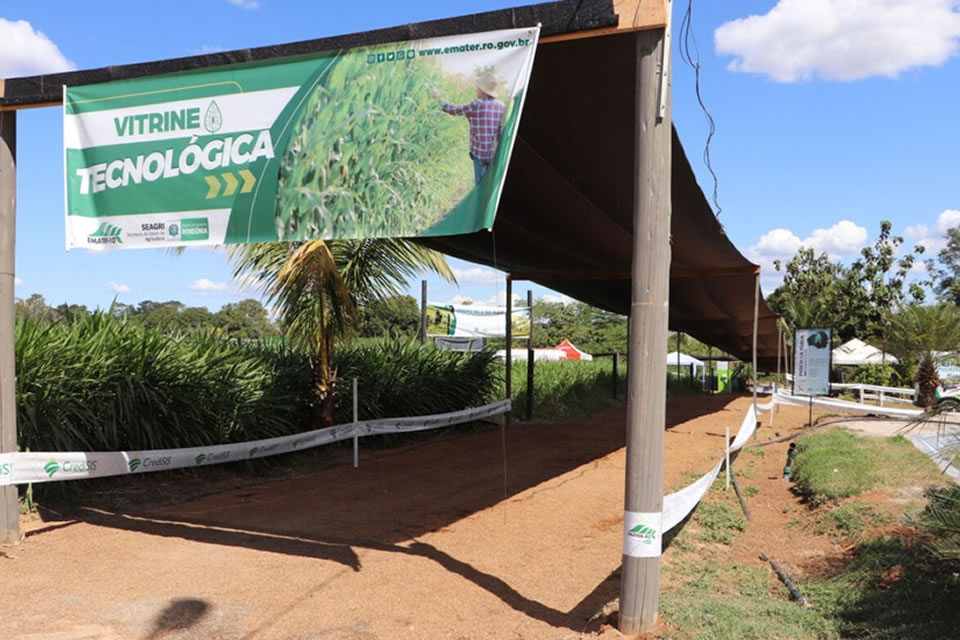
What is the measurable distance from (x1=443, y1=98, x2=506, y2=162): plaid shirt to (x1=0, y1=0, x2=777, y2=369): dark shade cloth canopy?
56cm

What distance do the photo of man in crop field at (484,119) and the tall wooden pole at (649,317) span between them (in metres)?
1.07

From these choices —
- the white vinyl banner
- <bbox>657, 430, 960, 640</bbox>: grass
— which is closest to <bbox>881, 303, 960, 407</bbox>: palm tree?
<bbox>657, 430, 960, 640</bbox>: grass

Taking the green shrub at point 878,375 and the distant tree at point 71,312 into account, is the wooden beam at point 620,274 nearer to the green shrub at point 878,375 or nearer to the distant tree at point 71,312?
the distant tree at point 71,312

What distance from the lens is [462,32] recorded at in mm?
5816

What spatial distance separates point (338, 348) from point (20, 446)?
19.6 feet

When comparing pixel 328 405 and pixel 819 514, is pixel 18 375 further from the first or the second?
pixel 819 514

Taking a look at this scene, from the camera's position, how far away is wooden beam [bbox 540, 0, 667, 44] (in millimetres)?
5109

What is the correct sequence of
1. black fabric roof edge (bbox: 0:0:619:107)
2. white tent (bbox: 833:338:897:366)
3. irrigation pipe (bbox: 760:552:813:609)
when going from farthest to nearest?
white tent (bbox: 833:338:897:366), irrigation pipe (bbox: 760:552:813:609), black fabric roof edge (bbox: 0:0:619:107)

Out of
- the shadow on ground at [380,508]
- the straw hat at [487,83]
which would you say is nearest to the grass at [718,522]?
the shadow on ground at [380,508]

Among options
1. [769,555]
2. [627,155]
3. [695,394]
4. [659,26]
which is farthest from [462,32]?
[695,394]

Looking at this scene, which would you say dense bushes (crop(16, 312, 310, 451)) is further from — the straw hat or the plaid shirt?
the straw hat

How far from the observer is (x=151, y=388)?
9.62m

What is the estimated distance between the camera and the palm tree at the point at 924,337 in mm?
24844

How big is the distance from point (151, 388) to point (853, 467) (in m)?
9.72
